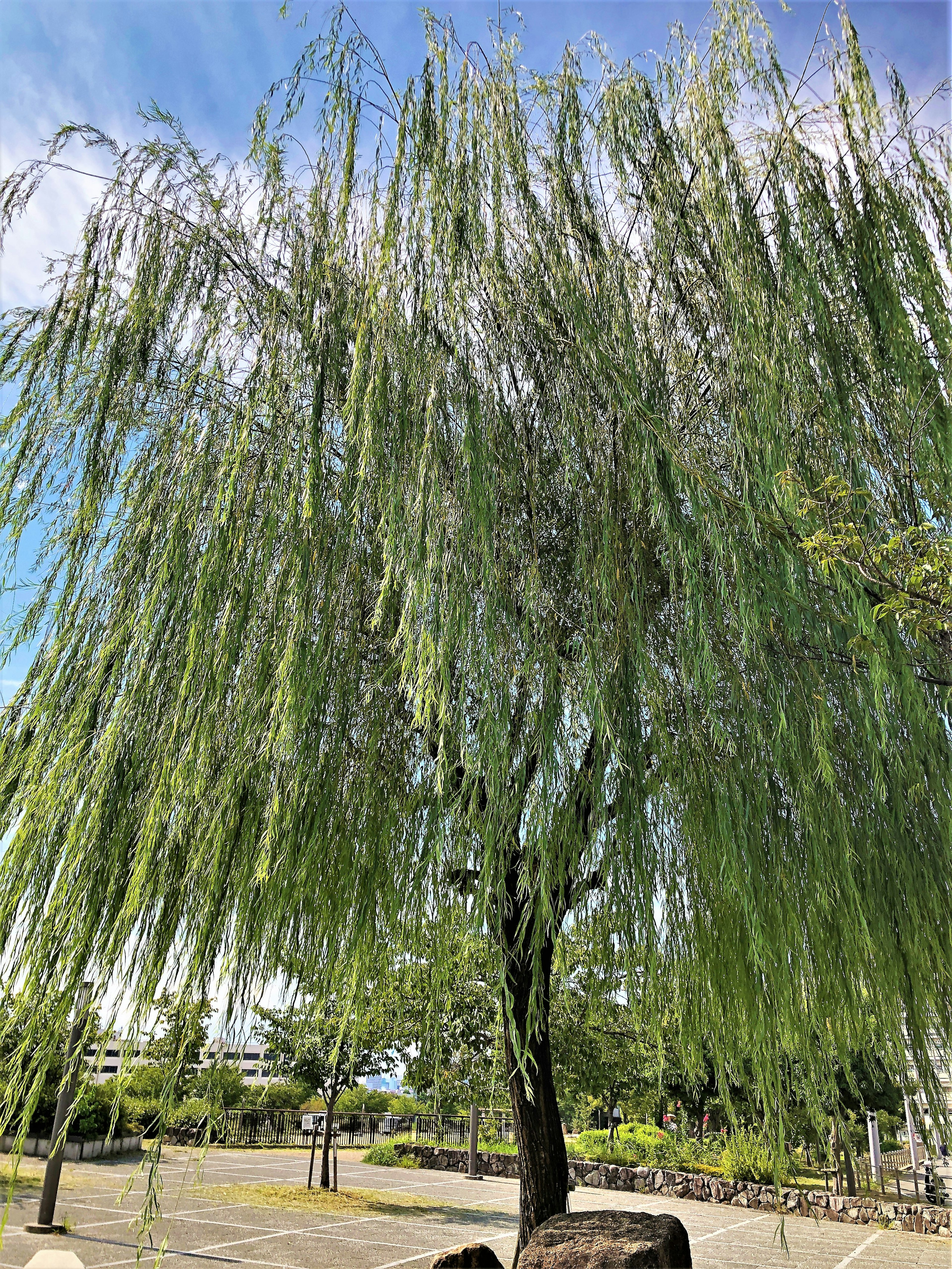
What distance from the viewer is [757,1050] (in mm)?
3488

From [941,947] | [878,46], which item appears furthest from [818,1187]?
[878,46]

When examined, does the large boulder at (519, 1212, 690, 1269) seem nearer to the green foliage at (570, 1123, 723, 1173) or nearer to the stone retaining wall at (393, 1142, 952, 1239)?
the stone retaining wall at (393, 1142, 952, 1239)

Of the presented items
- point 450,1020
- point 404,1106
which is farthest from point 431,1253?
point 404,1106

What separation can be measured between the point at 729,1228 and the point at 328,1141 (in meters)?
5.53

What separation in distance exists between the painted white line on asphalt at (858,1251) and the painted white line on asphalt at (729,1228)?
2.4 inches

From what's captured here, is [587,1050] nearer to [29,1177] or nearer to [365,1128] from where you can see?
[29,1177]

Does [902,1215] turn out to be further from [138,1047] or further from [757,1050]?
[138,1047]

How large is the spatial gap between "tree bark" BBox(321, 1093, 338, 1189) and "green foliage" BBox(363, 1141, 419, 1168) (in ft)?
16.9

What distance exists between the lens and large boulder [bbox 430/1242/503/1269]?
5.95 metres

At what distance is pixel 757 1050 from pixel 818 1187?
15.0 m

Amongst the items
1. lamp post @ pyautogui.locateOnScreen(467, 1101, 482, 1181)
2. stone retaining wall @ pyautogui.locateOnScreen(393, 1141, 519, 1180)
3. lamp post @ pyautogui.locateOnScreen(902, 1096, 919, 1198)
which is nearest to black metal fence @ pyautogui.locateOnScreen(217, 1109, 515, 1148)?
stone retaining wall @ pyautogui.locateOnScreen(393, 1141, 519, 1180)

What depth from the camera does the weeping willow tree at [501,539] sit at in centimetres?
313

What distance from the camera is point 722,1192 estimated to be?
43.5 ft

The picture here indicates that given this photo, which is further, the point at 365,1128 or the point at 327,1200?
the point at 365,1128
